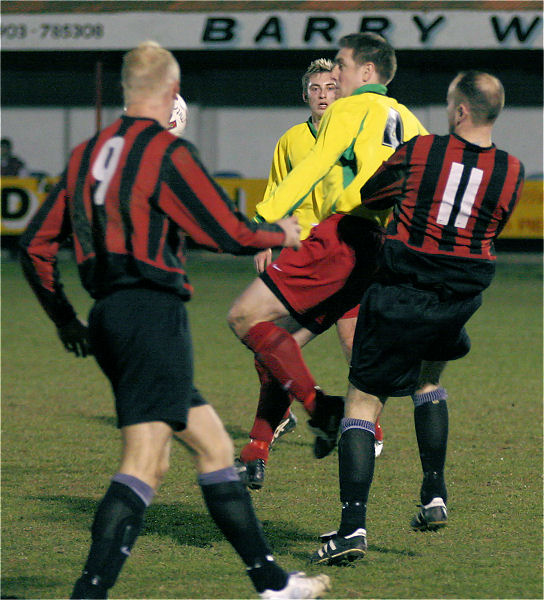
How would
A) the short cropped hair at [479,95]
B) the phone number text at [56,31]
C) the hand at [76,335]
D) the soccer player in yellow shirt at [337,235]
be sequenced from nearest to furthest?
the hand at [76,335] → the short cropped hair at [479,95] → the soccer player in yellow shirt at [337,235] → the phone number text at [56,31]

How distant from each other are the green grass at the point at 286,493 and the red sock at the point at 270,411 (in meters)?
A: 0.31

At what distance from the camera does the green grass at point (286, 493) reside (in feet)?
13.7

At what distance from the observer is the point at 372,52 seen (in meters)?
4.87

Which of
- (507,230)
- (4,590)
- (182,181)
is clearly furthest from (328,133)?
(507,230)

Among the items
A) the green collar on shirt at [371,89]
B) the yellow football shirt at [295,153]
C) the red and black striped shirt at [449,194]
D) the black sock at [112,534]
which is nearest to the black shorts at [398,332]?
the red and black striped shirt at [449,194]

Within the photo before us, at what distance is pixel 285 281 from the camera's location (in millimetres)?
4844

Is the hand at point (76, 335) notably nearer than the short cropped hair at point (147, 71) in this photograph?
No

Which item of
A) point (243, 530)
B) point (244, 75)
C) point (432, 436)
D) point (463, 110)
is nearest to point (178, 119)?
point (463, 110)

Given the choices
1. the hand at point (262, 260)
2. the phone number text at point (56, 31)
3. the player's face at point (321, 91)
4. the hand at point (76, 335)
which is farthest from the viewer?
the phone number text at point (56, 31)

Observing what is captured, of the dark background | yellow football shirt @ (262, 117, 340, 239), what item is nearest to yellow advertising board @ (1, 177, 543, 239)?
the dark background

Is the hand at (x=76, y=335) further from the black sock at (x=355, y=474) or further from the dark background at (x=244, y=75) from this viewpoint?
the dark background at (x=244, y=75)

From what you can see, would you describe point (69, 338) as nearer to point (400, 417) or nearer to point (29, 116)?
point (400, 417)

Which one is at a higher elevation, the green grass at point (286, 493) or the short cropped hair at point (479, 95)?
the short cropped hair at point (479, 95)

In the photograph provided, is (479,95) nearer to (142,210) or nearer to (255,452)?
(142,210)
